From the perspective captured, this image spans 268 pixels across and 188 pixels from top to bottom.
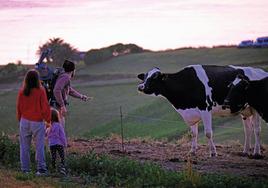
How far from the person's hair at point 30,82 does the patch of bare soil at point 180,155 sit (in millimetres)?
3196

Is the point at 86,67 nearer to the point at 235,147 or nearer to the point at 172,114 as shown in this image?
the point at 172,114

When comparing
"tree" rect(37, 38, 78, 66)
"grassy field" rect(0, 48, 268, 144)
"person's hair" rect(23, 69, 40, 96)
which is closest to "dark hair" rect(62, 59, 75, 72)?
"person's hair" rect(23, 69, 40, 96)

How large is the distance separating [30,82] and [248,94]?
4791 mm

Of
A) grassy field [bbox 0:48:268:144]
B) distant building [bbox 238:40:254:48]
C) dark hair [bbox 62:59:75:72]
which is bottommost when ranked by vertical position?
grassy field [bbox 0:48:268:144]

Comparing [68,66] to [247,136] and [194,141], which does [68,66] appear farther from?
[247,136]

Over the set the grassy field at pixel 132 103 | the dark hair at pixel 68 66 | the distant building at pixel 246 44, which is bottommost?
the grassy field at pixel 132 103

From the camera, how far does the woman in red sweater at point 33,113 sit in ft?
40.1

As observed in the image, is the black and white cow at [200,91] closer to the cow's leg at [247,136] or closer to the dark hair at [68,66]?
the cow's leg at [247,136]

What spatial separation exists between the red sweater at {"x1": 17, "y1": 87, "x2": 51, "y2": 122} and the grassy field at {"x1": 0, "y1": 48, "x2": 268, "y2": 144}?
12.2 meters

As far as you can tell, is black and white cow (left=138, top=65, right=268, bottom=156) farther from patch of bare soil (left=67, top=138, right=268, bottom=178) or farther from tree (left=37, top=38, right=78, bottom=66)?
tree (left=37, top=38, right=78, bottom=66)

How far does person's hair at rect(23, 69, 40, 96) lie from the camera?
39.9ft

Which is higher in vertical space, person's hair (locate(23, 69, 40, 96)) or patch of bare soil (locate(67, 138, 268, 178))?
person's hair (locate(23, 69, 40, 96))

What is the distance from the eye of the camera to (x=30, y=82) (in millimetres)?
12195

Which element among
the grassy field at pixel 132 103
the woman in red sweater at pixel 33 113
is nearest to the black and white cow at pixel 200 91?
the woman in red sweater at pixel 33 113
